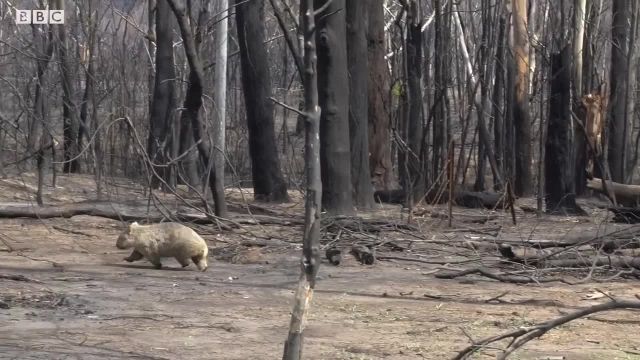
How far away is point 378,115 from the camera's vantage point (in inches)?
763

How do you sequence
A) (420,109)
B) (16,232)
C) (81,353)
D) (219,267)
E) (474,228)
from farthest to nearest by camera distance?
(420,109) → (474,228) → (16,232) → (219,267) → (81,353)

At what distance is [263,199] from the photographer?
17812mm

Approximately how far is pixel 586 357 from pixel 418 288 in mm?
3035

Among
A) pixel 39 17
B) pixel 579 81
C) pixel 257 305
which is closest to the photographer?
pixel 257 305

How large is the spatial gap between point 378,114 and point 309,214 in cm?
1366

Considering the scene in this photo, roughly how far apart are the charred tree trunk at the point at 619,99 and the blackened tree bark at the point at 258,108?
7782mm

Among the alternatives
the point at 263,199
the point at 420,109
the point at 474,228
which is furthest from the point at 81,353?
the point at 420,109

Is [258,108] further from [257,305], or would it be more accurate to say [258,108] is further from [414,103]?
[257,305]

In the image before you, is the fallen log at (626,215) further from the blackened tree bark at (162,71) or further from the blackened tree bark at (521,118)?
the blackened tree bark at (162,71)

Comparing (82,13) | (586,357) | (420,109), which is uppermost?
(82,13)

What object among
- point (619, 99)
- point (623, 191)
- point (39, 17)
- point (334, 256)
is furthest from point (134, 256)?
point (619, 99)

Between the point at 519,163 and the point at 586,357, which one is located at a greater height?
the point at 519,163

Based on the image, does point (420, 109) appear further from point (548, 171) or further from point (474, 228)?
point (474, 228)

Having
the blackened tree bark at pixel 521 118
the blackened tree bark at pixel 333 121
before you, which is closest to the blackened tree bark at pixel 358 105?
the blackened tree bark at pixel 333 121
